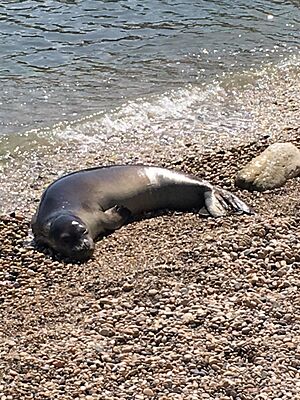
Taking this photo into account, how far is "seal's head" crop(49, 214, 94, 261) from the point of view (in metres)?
5.73

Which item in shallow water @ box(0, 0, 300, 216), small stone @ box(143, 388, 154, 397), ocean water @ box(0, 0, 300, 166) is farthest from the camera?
ocean water @ box(0, 0, 300, 166)

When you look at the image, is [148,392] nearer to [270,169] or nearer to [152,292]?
[152,292]

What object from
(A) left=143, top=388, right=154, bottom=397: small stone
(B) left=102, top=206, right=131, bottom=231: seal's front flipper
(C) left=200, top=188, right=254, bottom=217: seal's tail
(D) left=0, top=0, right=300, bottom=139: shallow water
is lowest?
(D) left=0, top=0, right=300, bottom=139: shallow water

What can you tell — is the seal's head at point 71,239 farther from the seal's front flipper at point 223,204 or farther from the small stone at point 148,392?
the small stone at point 148,392

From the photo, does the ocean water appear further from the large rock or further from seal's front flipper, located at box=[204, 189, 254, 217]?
seal's front flipper, located at box=[204, 189, 254, 217]

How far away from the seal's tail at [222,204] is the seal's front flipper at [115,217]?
0.60 metres

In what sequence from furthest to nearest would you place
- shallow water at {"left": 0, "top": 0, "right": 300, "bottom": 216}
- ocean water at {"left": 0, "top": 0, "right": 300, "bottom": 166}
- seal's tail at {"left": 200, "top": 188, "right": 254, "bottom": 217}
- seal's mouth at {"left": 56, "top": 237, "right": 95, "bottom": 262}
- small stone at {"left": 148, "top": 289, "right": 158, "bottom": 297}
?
1. ocean water at {"left": 0, "top": 0, "right": 300, "bottom": 166}
2. shallow water at {"left": 0, "top": 0, "right": 300, "bottom": 216}
3. seal's tail at {"left": 200, "top": 188, "right": 254, "bottom": 217}
4. seal's mouth at {"left": 56, "top": 237, "right": 95, "bottom": 262}
5. small stone at {"left": 148, "top": 289, "right": 158, "bottom": 297}

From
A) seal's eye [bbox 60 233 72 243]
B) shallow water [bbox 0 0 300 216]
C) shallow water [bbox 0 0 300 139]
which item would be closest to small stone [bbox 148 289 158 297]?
seal's eye [bbox 60 233 72 243]

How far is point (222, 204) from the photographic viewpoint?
6270 millimetres

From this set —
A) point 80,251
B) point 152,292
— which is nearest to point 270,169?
point 80,251

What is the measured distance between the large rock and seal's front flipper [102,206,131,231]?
1.05m

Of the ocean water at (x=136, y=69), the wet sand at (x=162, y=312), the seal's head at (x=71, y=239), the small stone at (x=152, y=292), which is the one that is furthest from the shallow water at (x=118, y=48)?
the small stone at (x=152, y=292)

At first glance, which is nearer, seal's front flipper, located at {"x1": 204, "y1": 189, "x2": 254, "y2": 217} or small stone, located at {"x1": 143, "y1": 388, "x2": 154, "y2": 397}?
small stone, located at {"x1": 143, "y1": 388, "x2": 154, "y2": 397}

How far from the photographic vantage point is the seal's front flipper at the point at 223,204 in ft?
20.2
